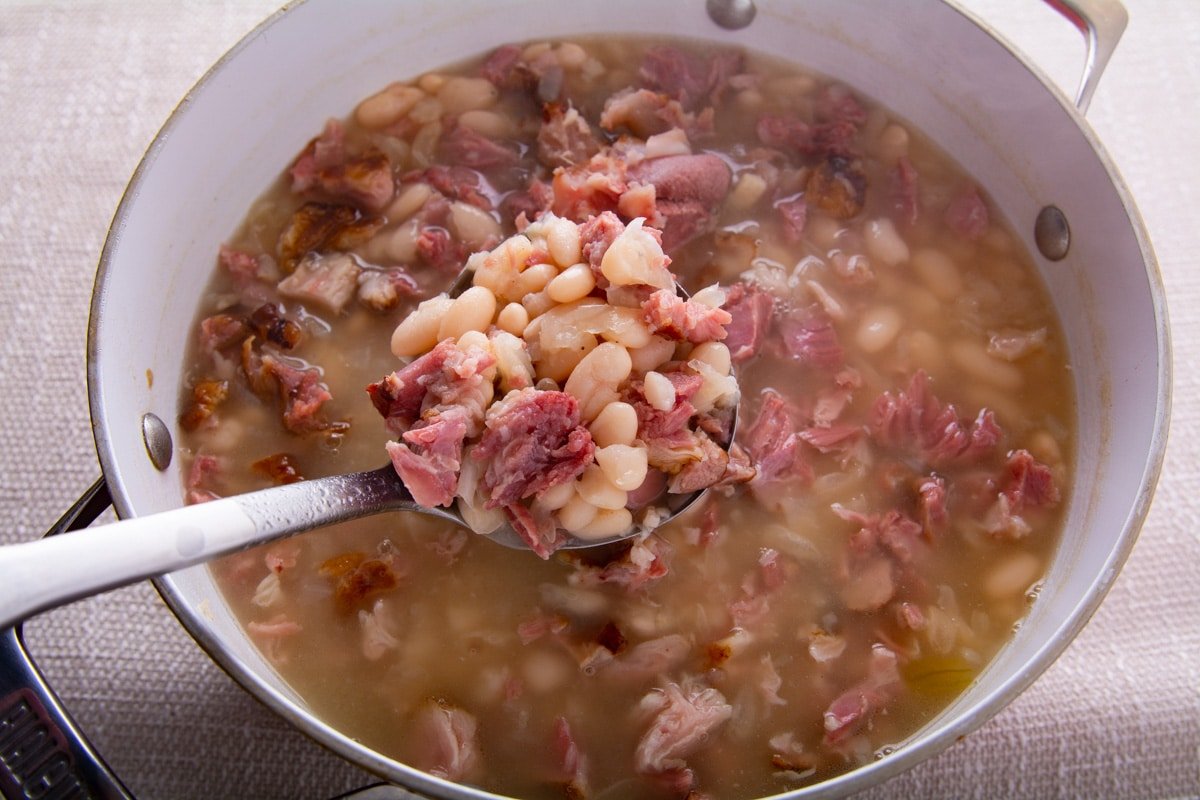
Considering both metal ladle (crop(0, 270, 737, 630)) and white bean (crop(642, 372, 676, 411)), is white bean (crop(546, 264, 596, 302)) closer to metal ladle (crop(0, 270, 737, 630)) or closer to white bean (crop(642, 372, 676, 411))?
white bean (crop(642, 372, 676, 411))

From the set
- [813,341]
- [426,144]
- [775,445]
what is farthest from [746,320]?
[426,144]

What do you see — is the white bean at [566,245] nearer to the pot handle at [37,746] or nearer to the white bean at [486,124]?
the white bean at [486,124]

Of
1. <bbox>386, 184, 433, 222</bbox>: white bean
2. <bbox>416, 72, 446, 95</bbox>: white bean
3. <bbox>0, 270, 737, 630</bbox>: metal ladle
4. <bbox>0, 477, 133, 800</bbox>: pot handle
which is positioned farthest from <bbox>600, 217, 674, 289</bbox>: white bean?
<bbox>0, 477, 133, 800</bbox>: pot handle

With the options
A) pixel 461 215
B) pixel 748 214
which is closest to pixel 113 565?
pixel 461 215

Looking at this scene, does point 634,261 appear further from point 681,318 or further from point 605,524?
point 605,524

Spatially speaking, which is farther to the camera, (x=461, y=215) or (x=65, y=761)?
(x=461, y=215)

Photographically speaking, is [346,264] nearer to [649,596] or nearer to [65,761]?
[649,596]

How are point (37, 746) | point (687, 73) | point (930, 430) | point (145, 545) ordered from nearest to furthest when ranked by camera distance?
1. point (145, 545)
2. point (37, 746)
3. point (930, 430)
4. point (687, 73)
